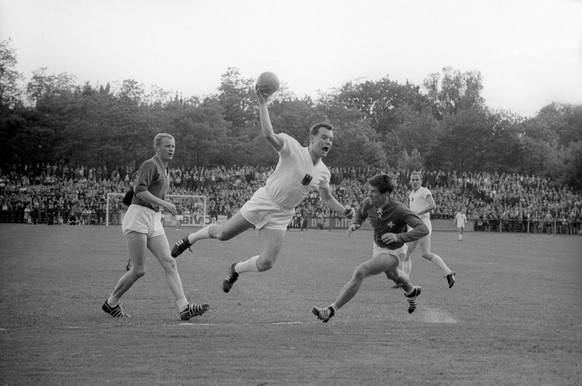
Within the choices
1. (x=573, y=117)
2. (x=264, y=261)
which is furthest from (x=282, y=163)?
(x=573, y=117)

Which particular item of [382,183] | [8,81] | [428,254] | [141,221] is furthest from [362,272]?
[8,81]

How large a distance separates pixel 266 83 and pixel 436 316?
14.6ft

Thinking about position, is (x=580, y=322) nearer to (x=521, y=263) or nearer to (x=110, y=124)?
(x=521, y=263)

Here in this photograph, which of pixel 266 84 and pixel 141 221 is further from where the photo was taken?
pixel 141 221

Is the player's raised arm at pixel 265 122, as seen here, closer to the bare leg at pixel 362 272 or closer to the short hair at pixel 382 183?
the short hair at pixel 382 183

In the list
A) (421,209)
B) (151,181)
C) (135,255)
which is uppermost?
(151,181)

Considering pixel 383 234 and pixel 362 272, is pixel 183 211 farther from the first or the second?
pixel 362 272

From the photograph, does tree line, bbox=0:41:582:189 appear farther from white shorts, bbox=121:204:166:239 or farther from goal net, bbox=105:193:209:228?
white shorts, bbox=121:204:166:239

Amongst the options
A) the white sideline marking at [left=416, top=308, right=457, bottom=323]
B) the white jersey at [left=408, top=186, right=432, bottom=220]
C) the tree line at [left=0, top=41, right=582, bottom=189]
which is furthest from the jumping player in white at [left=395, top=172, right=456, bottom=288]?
the tree line at [left=0, top=41, right=582, bottom=189]

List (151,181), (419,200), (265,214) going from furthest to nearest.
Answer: (419,200) → (265,214) → (151,181)

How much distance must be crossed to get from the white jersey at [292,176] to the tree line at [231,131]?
63763mm

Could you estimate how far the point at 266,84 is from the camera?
31.4ft

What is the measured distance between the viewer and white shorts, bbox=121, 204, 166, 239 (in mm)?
A: 9922

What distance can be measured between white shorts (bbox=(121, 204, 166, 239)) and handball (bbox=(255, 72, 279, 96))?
2255mm
